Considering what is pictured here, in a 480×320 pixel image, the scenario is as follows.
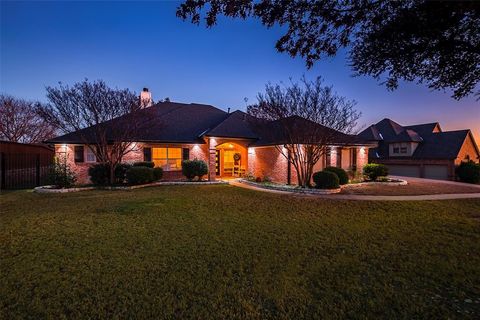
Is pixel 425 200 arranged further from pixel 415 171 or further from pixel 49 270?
pixel 415 171

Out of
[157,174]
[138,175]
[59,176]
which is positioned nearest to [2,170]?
[59,176]

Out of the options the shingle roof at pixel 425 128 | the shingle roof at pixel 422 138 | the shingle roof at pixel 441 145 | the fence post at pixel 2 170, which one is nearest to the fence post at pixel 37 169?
the fence post at pixel 2 170

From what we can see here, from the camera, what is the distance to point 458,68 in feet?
14.9

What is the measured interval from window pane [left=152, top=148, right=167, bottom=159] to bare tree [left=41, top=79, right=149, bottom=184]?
3.67 m

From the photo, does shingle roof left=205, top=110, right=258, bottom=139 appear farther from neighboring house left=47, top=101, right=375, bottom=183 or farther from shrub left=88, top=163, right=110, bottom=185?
shrub left=88, top=163, right=110, bottom=185

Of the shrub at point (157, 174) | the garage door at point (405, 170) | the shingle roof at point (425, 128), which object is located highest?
the shingle roof at point (425, 128)

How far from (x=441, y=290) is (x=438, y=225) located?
4.20 m

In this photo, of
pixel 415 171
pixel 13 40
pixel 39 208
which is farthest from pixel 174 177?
pixel 415 171

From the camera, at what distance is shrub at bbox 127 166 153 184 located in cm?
1370

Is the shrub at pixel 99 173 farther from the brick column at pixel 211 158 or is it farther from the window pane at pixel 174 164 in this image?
the brick column at pixel 211 158

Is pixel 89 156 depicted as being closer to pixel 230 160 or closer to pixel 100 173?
pixel 100 173

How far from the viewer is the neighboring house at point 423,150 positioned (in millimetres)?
22928

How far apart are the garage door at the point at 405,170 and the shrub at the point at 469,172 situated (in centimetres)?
350

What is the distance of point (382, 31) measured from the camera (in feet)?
13.8
